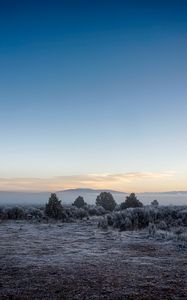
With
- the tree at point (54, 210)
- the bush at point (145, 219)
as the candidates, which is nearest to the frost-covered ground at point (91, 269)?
the bush at point (145, 219)

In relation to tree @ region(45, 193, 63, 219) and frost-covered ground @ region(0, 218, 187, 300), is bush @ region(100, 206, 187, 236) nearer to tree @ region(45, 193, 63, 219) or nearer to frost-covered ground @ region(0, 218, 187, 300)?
frost-covered ground @ region(0, 218, 187, 300)

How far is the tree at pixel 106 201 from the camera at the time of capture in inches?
1905

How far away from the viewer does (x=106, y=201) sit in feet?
161

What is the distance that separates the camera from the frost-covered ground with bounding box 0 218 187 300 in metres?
10.0

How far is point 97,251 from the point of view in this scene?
16594mm

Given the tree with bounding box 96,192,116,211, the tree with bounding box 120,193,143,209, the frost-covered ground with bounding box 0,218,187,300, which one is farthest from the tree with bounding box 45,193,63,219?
the frost-covered ground with bounding box 0,218,187,300

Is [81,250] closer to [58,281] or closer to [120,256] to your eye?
[120,256]

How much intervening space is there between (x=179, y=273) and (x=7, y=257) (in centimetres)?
685

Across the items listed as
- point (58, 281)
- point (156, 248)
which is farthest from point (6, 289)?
point (156, 248)

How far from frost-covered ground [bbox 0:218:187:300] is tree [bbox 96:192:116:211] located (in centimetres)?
2776

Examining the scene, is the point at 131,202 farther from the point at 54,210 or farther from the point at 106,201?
the point at 54,210

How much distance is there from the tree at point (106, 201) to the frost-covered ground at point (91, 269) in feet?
91.1

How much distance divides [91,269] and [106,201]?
36.6 m

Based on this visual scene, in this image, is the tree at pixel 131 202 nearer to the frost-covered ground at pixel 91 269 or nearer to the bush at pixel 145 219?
the bush at pixel 145 219
